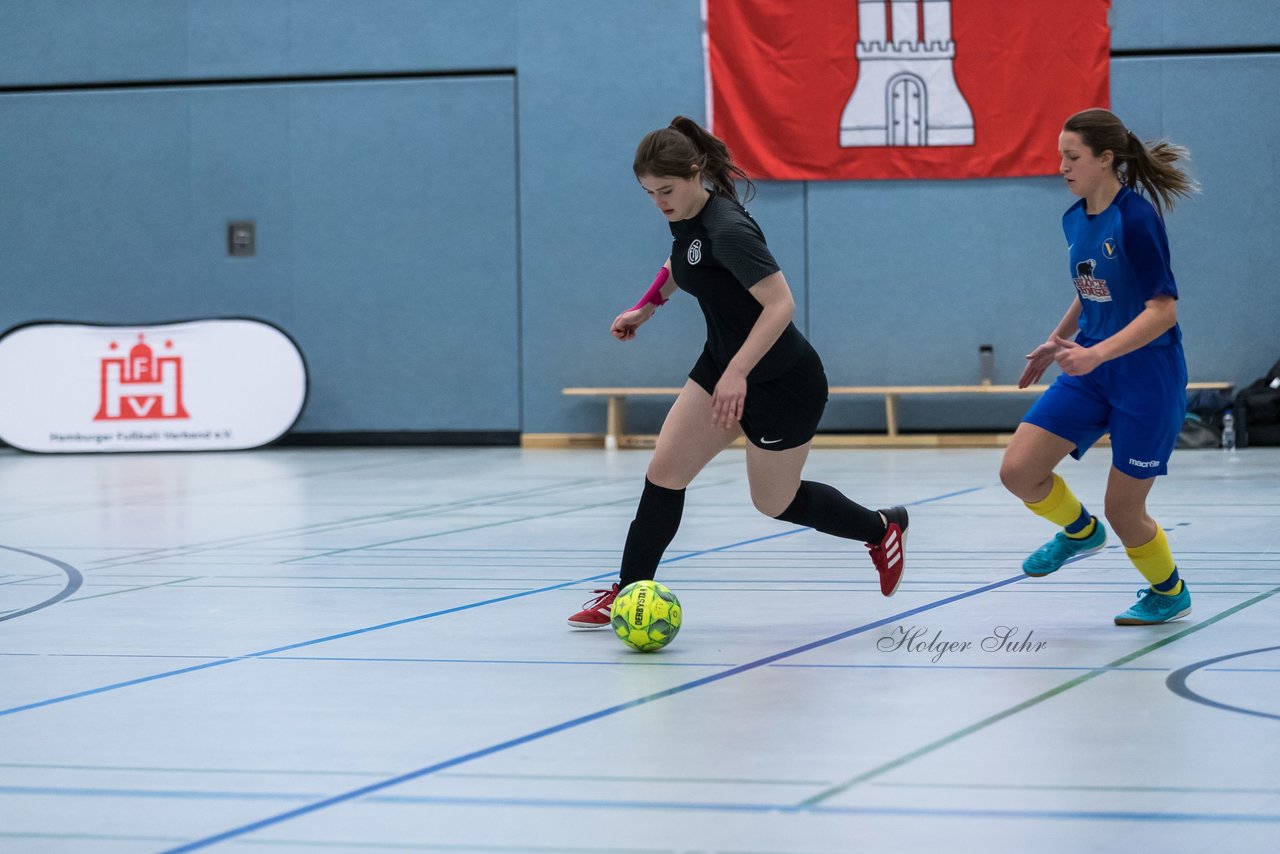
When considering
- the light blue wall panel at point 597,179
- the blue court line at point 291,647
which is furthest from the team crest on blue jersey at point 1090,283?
the light blue wall panel at point 597,179

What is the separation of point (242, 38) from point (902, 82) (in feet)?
20.7

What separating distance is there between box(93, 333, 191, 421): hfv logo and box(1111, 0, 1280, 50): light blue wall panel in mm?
9127

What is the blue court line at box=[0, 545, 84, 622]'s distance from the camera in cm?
577

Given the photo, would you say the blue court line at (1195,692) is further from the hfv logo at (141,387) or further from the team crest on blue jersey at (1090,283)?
the hfv logo at (141,387)

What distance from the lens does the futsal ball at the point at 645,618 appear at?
467cm

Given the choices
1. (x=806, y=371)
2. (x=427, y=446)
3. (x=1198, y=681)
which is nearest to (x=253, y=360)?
(x=427, y=446)

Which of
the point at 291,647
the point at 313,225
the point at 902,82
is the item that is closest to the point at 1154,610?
the point at 291,647

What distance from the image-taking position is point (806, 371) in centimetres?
503

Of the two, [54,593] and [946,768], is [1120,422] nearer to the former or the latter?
[946,768]

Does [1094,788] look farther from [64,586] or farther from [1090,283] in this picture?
[64,586]

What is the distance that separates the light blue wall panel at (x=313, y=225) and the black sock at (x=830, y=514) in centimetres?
1016

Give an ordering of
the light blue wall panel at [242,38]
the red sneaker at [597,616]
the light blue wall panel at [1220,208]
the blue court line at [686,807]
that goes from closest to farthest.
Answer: the blue court line at [686,807], the red sneaker at [597,616], the light blue wall panel at [1220,208], the light blue wall panel at [242,38]

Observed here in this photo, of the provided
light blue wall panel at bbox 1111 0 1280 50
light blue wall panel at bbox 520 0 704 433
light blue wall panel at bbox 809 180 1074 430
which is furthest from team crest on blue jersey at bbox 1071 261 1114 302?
light blue wall panel at bbox 1111 0 1280 50

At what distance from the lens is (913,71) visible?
1449cm
